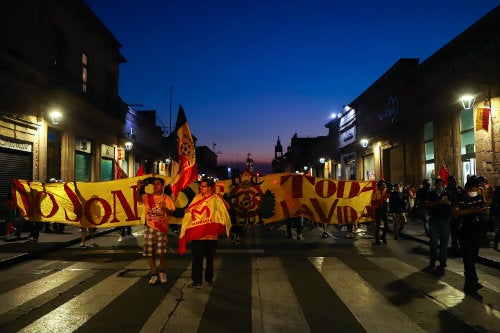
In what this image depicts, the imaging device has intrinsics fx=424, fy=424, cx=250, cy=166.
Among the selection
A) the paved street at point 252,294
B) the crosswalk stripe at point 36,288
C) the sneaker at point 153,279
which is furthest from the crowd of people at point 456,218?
the crosswalk stripe at point 36,288

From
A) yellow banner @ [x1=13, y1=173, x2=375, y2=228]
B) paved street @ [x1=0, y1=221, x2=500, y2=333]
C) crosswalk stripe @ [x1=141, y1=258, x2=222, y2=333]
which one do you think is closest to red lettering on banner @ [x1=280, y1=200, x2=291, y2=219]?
yellow banner @ [x1=13, y1=173, x2=375, y2=228]

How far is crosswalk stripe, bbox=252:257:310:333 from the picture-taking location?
5.11 metres

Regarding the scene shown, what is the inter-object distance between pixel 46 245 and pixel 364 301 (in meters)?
9.04

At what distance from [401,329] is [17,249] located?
9.72 meters

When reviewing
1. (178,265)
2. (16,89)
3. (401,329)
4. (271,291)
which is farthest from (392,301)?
(16,89)

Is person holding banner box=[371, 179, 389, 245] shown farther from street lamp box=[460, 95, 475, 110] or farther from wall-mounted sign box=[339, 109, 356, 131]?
wall-mounted sign box=[339, 109, 356, 131]

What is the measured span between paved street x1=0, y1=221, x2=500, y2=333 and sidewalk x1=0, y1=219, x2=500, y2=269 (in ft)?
0.16

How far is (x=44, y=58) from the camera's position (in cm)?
1830

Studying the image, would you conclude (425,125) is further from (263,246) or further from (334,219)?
(263,246)

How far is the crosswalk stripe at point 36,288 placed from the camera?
6.28m

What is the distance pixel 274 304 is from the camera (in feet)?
19.9

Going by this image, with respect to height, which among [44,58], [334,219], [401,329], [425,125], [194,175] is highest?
[44,58]

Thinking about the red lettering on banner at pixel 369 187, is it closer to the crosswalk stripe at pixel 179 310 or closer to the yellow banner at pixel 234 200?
the yellow banner at pixel 234 200

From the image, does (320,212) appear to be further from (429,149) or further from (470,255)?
(429,149)
